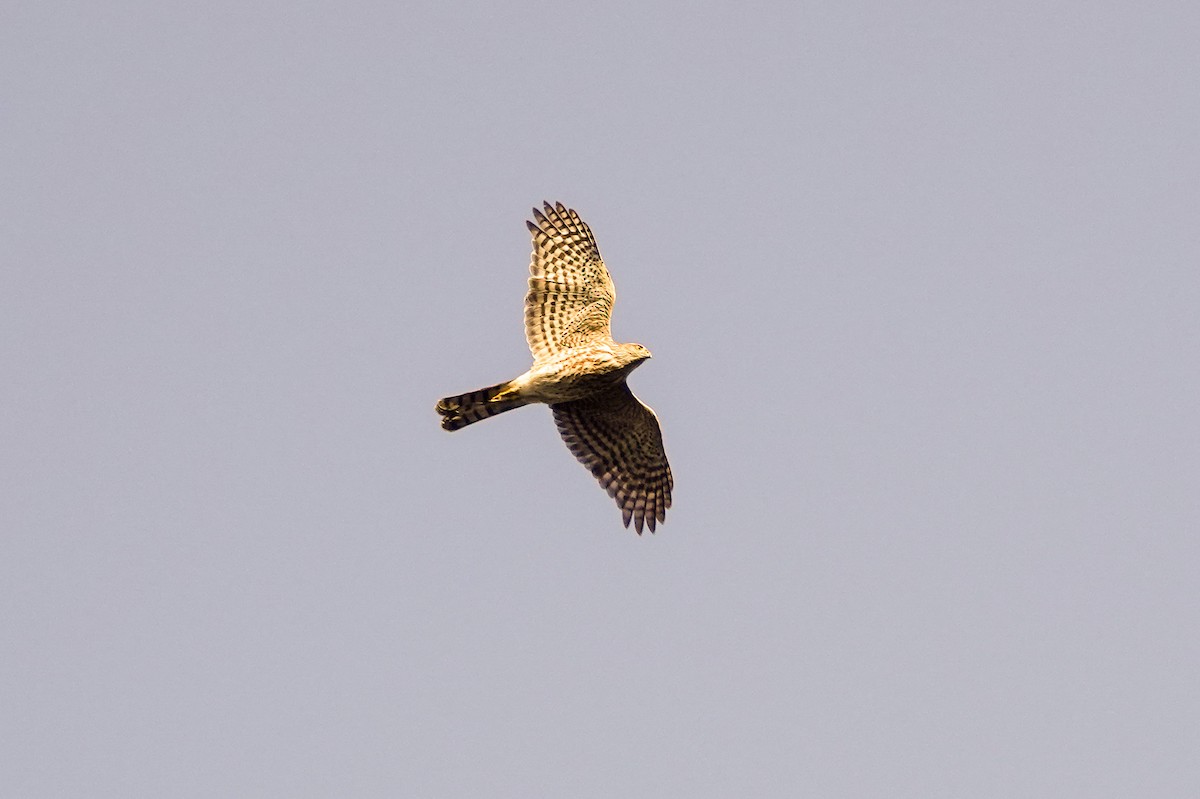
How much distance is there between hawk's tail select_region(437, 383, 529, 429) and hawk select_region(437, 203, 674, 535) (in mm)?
15

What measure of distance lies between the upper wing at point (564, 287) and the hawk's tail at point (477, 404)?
0.75 meters

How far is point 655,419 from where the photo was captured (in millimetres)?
27984

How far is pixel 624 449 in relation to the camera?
28.5m

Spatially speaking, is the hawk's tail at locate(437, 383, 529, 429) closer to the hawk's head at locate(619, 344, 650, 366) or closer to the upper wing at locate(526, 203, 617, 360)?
the upper wing at locate(526, 203, 617, 360)

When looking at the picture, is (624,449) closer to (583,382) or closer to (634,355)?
(583,382)

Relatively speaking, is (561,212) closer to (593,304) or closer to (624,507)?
(593,304)

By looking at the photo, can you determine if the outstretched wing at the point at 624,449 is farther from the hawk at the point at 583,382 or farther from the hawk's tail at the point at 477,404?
the hawk's tail at the point at 477,404

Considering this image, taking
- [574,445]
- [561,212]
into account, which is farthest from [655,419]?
[561,212]

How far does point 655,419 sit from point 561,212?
11.6ft

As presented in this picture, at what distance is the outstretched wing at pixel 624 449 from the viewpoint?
27.7 metres

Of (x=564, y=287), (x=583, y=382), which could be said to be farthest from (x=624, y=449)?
(x=564, y=287)

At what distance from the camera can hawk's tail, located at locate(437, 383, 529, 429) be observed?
26406mm

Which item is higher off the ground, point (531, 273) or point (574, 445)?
point (531, 273)

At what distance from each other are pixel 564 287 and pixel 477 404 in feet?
7.87
